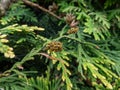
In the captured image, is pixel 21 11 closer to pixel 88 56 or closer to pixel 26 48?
pixel 26 48

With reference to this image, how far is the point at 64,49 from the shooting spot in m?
2.05

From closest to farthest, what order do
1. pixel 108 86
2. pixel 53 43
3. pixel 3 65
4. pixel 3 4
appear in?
1. pixel 53 43
2. pixel 108 86
3. pixel 3 4
4. pixel 3 65

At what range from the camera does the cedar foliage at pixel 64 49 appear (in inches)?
73.7

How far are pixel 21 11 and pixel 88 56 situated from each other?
0.76m

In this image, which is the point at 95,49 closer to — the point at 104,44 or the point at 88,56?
the point at 88,56

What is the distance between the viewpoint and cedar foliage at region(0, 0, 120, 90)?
1.87m

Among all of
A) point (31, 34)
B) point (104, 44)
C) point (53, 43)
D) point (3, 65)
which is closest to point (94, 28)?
point (104, 44)

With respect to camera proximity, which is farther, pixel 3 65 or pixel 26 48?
pixel 3 65

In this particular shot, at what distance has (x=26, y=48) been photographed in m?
2.23

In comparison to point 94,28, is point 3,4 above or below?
above

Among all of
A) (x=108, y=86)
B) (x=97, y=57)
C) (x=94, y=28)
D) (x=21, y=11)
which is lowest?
(x=108, y=86)

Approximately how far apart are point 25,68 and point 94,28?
603 mm

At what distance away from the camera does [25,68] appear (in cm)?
A: 230

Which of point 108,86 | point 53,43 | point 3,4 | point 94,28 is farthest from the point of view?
point 94,28
